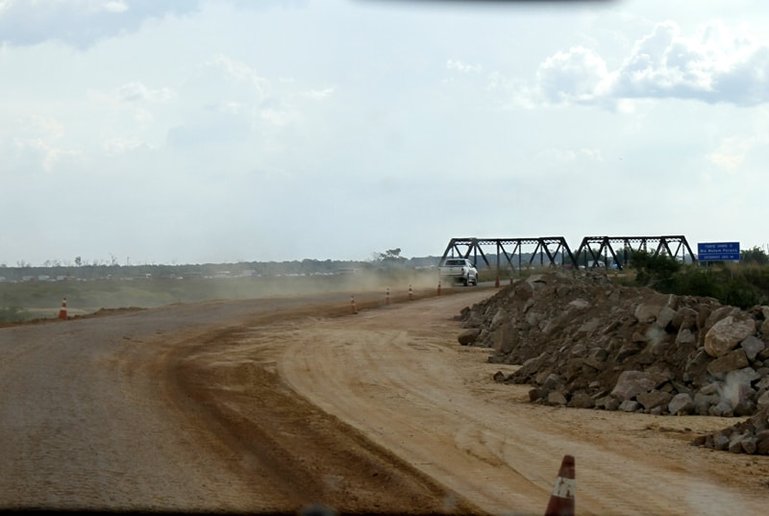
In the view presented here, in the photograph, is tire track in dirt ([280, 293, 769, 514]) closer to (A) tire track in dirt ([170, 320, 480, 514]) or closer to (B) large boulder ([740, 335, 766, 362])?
(A) tire track in dirt ([170, 320, 480, 514])

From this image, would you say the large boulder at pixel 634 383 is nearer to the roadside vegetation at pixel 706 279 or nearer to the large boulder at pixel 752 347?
the large boulder at pixel 752 347

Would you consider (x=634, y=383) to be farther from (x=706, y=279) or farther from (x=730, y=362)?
(x=706, y=279)

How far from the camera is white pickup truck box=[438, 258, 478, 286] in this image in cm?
6619

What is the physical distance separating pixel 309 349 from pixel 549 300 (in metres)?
7.54

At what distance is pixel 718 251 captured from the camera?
61844mm

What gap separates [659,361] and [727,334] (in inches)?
65.8

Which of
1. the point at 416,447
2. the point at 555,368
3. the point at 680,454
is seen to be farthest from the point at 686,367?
the point at 416,447

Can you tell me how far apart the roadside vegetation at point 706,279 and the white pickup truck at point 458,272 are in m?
10.4

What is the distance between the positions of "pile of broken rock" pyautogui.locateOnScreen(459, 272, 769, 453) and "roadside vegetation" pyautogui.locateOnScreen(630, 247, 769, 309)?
1759 centimetres

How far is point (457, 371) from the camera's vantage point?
962 inches

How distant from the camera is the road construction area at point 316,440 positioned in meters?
10.5

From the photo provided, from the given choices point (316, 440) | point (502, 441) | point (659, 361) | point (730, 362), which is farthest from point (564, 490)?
point (659, 361)

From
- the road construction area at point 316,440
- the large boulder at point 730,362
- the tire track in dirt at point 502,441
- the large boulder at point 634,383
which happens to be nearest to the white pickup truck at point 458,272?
the road construction area at point 316,440

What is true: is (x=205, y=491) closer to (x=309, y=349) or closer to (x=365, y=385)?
(x=365, y=385)
